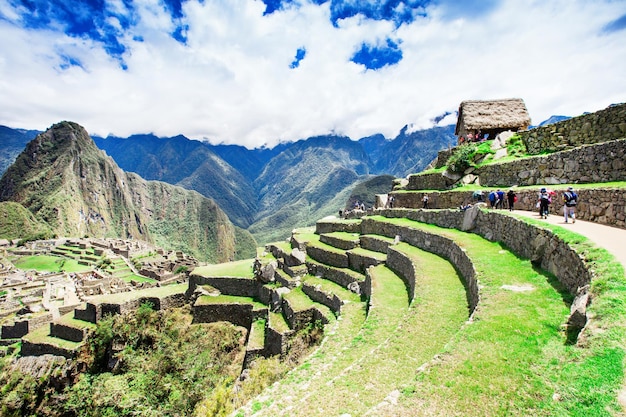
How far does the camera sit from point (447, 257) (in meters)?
12.0

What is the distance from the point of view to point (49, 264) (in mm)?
55500

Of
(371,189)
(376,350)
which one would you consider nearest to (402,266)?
(376,350)

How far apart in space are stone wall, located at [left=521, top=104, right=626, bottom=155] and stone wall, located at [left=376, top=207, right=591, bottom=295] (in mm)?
4583

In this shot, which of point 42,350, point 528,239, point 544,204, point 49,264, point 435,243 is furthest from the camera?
point 49,264

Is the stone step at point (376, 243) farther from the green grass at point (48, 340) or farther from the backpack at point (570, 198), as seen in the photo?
the green grass at point (48, 340)

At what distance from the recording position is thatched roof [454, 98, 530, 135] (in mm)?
20766

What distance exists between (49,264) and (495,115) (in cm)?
6983

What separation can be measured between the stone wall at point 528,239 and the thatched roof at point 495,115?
32.1 feet

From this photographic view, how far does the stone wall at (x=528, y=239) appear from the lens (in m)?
6.04

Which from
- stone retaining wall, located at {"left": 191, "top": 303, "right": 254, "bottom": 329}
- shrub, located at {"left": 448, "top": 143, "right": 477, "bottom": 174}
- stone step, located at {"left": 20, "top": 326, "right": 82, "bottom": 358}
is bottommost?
stone step, located at {"left": 20, "top": 326, "right": 82, "bottom": 358}

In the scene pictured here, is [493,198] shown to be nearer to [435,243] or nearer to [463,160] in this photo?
[435,243]

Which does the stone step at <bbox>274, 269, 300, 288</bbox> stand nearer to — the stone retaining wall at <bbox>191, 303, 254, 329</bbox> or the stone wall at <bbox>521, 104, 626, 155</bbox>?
the stone retaining wall at <bbox>191, 303, 254, 329</bbox>

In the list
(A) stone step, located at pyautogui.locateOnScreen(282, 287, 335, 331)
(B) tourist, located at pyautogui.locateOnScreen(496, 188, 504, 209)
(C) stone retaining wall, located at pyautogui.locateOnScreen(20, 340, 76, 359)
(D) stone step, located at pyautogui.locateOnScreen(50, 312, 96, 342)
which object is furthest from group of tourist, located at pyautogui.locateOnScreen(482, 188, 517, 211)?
(C) stone retaining wall, located at pyautogui.locateOnScreen(20, 340, 76, 359)

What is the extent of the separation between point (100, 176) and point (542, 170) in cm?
20270
